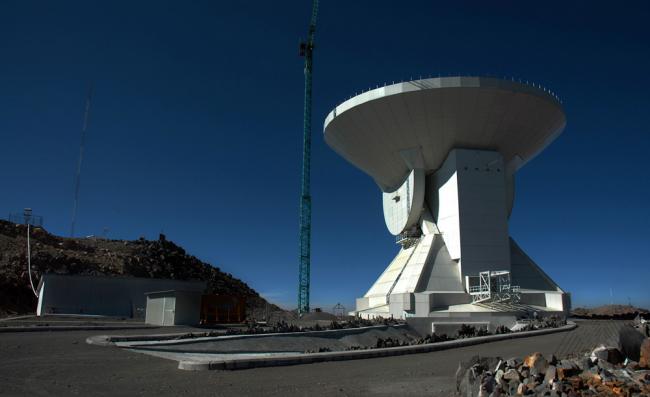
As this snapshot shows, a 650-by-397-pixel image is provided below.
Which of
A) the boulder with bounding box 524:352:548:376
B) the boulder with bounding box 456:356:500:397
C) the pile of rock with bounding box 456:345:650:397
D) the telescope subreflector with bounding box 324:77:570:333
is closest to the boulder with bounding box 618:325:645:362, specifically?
the pile of rock with bounding box 456:345:650:397

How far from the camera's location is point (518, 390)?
19.8ft

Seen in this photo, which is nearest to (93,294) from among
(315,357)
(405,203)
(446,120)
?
(405,203)

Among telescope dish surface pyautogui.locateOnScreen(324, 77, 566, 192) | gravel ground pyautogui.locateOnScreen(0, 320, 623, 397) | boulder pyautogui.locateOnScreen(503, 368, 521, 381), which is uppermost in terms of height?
telescope dish surface pyautogui.locateOnScreen(324, 77, 566, 192)

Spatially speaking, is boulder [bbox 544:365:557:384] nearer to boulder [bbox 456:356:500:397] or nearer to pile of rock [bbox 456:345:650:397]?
pile of rock [bbox 456:345:650:397]

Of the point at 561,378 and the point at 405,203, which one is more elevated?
the point at 405,203

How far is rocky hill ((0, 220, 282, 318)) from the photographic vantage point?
3994cm

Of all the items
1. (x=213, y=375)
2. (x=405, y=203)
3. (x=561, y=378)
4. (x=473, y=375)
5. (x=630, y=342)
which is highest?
(x=405, y=203)

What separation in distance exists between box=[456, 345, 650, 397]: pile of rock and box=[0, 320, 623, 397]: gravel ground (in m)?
1.13

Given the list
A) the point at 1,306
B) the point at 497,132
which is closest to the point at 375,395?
the point at 497,132

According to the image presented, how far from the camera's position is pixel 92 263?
4666cm

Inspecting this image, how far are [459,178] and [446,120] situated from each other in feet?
11.7

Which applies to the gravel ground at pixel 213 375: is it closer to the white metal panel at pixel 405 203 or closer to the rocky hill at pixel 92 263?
the white metal panel at pixel 405 203

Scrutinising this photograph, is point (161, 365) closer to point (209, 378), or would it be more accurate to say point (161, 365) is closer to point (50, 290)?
point (209, 378)

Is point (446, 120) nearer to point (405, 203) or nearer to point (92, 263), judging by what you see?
point (405, 203)
